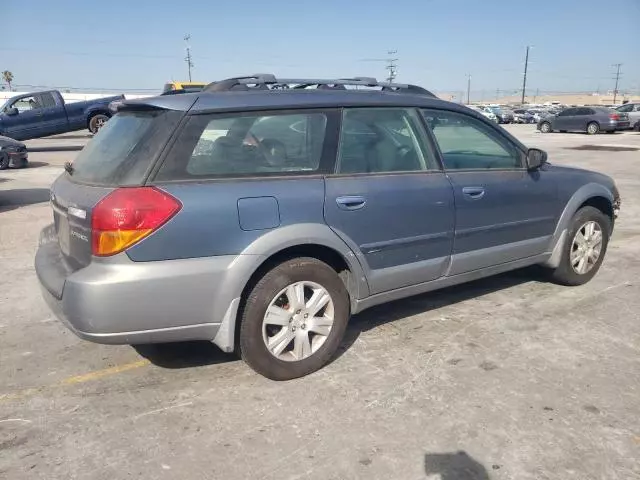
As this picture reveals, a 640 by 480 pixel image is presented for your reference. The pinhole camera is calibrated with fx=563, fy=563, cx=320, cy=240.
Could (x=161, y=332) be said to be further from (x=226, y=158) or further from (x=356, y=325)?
(x=356, y=325)

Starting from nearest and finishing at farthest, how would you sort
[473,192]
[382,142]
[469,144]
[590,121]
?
[382,142] → [473,192] → [469,144] → [590,121]

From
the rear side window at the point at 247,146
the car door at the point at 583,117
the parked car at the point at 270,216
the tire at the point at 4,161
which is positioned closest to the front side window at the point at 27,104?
the tire at the point at 4,161

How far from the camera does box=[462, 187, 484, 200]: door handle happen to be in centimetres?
393

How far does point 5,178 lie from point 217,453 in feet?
37.4

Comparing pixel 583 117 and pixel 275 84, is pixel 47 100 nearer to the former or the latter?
pixel 275 84

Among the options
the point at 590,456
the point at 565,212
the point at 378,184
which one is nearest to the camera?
the point at 590,456

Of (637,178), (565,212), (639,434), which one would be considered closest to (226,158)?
(639,434)

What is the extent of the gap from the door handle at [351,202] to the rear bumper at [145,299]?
2.45ft

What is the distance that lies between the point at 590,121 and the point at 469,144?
2798 cm

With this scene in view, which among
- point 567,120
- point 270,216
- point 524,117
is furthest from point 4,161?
point 524,117

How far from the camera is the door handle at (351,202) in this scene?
335 cm

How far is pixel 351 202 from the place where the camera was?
339 cm

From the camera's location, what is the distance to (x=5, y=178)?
1192cm

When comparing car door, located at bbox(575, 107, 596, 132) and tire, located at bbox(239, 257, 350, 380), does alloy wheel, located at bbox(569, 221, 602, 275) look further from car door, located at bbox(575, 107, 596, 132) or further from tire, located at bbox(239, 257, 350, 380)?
car door, located at bbox(575, 107, 596, 132)
